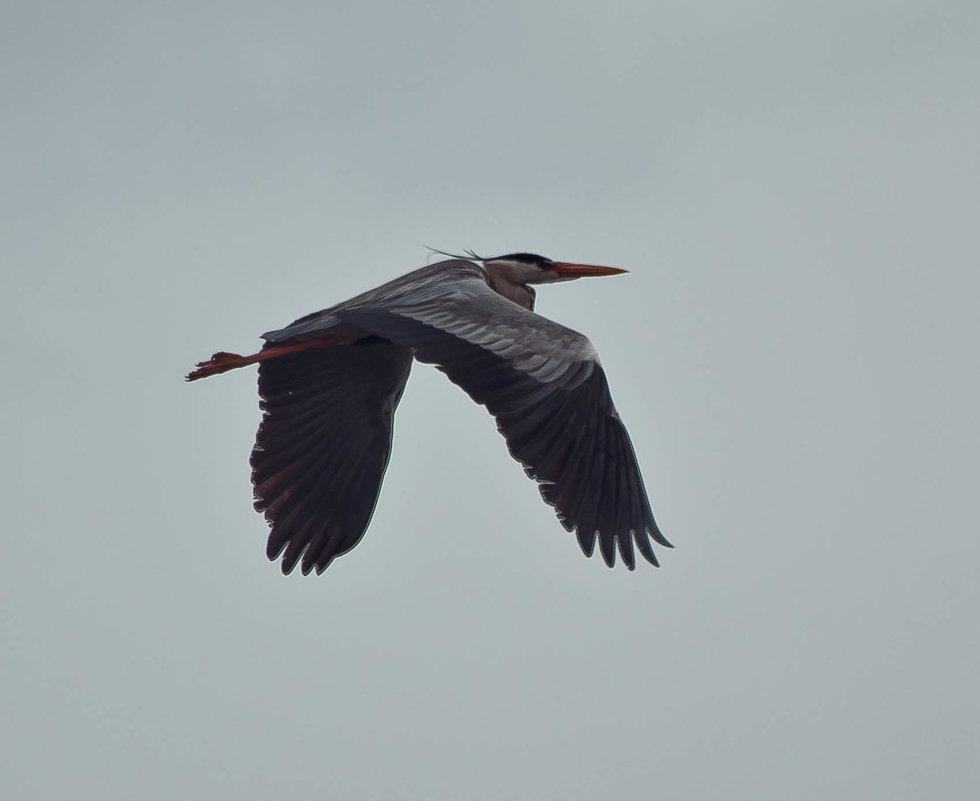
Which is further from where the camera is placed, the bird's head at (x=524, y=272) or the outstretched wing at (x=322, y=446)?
the bird's head at (x=524, y=272)

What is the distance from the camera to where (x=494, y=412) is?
30.9ft

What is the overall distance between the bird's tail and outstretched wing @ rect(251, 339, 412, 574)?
0.36 metres

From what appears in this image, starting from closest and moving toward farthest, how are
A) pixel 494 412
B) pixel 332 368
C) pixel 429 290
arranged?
1. pixel 494 412
2. pixel 429 290
3. pixel 332 368

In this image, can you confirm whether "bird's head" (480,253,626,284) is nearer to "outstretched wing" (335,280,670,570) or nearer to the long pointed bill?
the long pointed bill

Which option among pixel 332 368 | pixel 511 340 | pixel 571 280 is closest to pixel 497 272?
pixel 571 280

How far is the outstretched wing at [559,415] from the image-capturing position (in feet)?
31.0

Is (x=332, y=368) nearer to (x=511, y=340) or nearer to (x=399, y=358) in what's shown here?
(x=399, y=358)

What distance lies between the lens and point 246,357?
11.4m

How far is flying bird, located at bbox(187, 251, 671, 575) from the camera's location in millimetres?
9523

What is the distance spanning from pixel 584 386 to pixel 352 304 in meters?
2.56

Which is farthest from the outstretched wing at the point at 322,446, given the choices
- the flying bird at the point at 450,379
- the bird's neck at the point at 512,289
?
the bird's neck at the point at 512,289

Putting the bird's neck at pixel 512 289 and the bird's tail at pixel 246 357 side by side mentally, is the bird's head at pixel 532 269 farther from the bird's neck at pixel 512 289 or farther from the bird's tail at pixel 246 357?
the bird's tail at pixel 246 357

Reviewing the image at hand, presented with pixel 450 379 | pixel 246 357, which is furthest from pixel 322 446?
pixel 450 379

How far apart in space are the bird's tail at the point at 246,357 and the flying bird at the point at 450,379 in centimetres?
1
